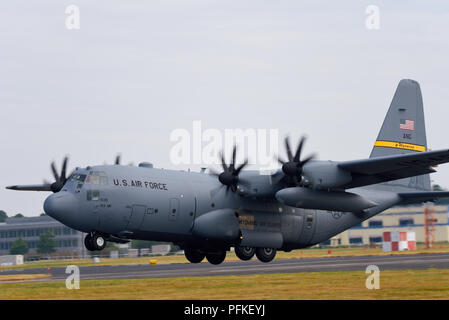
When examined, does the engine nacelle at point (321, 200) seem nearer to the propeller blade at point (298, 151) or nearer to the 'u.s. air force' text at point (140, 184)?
the propeller blade at point (298, 151)

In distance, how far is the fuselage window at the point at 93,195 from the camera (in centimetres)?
3129

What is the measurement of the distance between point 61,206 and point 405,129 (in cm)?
2033

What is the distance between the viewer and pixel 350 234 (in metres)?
89.2

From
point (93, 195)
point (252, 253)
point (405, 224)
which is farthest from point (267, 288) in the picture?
point (405, 224)

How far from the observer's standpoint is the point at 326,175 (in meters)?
32.6

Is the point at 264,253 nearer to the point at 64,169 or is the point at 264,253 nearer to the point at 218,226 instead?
the point at 218,226

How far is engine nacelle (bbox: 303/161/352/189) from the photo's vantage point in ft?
107

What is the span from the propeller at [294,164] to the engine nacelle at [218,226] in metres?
3.54

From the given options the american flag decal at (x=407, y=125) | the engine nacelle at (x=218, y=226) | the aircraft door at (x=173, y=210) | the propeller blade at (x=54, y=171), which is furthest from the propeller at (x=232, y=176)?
the american flag decal at (x=407, y=125)

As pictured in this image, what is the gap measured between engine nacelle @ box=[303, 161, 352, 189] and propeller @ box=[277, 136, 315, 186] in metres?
0.31

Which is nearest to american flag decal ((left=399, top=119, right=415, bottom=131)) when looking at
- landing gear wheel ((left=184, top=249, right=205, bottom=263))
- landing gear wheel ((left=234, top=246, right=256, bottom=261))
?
landing gear wheel ((left=234, top=246, right=256, bottom=261))

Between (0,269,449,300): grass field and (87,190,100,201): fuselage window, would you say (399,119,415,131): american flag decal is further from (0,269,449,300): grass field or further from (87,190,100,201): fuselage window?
(87,190,100,201): fuselage window

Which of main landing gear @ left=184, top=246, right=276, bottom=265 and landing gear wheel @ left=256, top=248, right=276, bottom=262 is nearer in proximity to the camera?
main landing gear @ left=184, top=246, right=276, bottom=265
